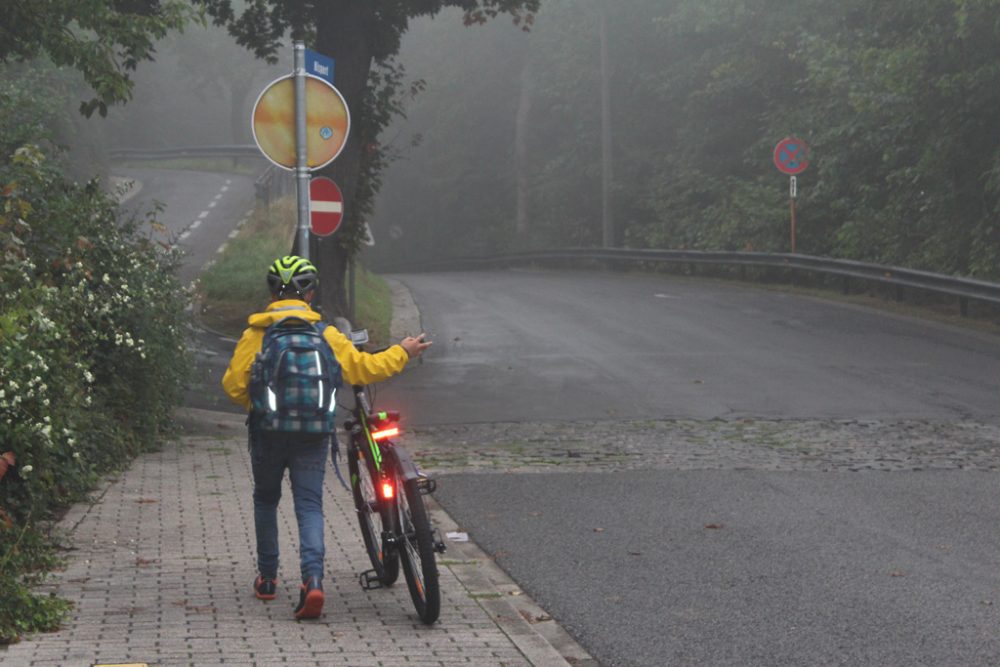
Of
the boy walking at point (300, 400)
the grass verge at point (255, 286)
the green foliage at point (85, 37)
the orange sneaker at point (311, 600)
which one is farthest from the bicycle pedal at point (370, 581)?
the grass verge at point (255, 286)

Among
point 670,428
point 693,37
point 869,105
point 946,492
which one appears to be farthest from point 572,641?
point 693,37

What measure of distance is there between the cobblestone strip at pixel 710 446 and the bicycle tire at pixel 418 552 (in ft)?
15.2

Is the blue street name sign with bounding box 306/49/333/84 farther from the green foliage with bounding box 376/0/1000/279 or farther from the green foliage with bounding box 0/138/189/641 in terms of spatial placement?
the green foliage with bounding box 376/0/1000/279

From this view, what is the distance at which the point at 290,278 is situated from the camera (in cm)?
696

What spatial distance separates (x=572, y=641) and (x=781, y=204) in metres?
28.4

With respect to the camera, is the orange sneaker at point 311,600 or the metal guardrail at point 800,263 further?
the metal guardrail at point 800,263

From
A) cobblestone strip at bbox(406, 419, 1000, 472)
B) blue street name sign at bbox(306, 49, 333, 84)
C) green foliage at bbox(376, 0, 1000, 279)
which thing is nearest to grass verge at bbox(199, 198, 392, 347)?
green foliage at bbox(376, 0, 1000, 279)

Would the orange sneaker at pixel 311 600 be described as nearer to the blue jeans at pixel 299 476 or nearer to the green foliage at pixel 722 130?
the blue jeans at pixel 299 476

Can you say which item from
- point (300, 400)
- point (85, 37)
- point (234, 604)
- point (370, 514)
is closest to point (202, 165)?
point (85, 37)

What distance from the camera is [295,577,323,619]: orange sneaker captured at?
261 inches

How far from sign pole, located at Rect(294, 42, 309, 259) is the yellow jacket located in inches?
183

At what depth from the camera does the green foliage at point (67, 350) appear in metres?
7.57

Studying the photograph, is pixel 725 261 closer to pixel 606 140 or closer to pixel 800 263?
pixel 800 263

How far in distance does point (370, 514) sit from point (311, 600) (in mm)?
1063
